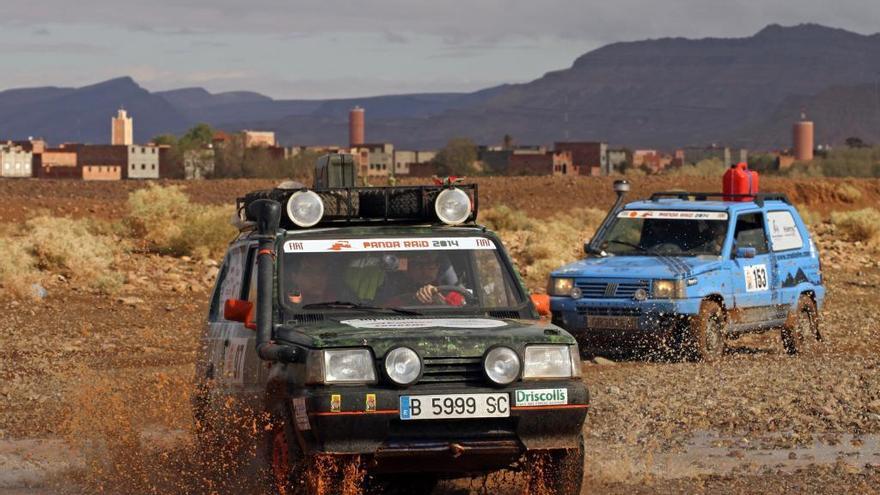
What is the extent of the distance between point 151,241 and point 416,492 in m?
23.7

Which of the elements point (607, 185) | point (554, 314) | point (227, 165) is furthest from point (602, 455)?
point (227, 165)

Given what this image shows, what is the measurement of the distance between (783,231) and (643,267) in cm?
226

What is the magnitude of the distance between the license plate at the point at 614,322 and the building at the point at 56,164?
116291mm

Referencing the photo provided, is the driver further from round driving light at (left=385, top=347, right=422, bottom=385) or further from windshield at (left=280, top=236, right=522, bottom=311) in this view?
round driving light at (left=385, top=347, right=422, bottom=385)

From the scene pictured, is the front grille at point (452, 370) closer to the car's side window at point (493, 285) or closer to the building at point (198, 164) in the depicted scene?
the car's side window at point (493, 285)

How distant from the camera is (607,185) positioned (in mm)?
62219

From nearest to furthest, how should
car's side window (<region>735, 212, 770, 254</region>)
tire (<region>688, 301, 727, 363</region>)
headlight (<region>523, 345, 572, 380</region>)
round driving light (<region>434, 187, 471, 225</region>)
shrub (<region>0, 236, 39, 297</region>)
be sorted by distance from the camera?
headlight (<region>523, 345, 572, 380</region>), round driving light (<region>434, 187, 471, 225</region>), tire (<region>688, 301, 727, 363</region>), car's side window (<region>735, 212, 770, 254</region>), shrub (<region>0, 236, 39, 297</region>)

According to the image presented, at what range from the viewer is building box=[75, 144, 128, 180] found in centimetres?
13523

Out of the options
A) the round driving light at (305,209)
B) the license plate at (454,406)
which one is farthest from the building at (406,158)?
the license plate at (454,406)

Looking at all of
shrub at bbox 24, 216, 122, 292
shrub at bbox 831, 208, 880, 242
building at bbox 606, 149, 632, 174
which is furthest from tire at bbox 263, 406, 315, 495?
building at bbox 606, 149, 632, 174

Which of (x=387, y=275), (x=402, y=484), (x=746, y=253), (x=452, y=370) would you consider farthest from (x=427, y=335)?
(x=746, y=253)

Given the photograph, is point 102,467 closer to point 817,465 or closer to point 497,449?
A: point 497,449

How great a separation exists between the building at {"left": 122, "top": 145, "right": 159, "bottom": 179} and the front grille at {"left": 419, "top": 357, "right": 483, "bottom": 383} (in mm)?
131357

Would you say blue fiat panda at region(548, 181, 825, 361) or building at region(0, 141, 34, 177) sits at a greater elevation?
building at region(0, 141, 34, 177)
